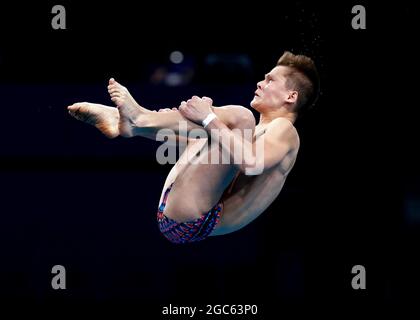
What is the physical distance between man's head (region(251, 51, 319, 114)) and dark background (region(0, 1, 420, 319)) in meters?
1.05

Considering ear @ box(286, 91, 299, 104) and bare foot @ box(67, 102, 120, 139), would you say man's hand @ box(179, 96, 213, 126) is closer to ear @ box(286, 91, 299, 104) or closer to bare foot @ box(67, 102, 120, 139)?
bare foot @ box(67, 102, 120, 139)

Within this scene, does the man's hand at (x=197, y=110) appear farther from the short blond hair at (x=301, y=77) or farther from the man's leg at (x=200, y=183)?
the short blond hair at (x=301, y=77)

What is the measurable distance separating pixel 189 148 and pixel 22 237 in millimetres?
1829

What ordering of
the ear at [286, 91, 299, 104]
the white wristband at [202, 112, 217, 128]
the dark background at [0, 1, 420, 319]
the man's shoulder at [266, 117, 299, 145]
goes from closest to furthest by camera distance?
the white wristband at [202, 112, 217, 128] → the man's shoulder at [266, 117, 299, 145] → the ear at [286, 91, 299, 104] → the dark background at [0, 1, 420, 319]

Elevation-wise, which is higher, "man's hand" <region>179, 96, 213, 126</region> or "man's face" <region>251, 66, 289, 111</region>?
"man's face" <region>251, 66, 289, 111</region>

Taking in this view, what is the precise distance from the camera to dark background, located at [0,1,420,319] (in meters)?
3.92

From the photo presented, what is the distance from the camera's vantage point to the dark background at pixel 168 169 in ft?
12.9

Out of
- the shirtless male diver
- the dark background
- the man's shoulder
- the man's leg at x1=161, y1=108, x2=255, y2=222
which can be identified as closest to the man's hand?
the shirtless male diver

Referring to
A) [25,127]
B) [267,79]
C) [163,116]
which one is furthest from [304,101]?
[25,127]

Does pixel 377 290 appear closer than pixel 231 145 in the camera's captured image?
No

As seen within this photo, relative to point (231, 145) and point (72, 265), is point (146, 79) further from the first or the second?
point (231, 145)

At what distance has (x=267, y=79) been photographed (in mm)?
2811

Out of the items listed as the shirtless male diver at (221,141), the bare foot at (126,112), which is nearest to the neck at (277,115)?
the shirtless male diver at (221,141)

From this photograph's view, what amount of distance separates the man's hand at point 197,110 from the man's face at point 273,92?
370 millimetres
